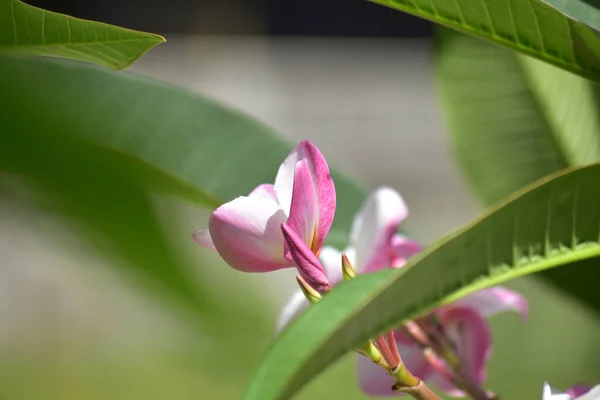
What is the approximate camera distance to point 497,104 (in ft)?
1.86

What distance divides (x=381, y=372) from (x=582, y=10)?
184mm

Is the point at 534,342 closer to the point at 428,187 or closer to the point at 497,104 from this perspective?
the point at 428,187

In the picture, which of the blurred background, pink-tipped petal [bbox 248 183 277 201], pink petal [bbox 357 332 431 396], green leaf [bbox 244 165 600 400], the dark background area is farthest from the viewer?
the dark background area

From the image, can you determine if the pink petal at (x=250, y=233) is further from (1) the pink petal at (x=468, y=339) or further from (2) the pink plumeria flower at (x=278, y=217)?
(1) the pink petal at (x=468, y=339)

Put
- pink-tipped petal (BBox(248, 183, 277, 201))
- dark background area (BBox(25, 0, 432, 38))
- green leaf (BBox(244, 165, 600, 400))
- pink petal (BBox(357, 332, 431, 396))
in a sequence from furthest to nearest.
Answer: dark background area (BBox(25, 0, 432, 38)) < pink petal (BBox(357, 332, 431, 396)) < pink-tipped petal (BBox(248, 183, 277, 201)) < green leaf (BBox(244, 165, 600, 400))

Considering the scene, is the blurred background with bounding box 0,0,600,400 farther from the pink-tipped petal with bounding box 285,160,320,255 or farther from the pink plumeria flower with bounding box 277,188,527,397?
the pink-tipped petal with bounding box 285,160,320,255

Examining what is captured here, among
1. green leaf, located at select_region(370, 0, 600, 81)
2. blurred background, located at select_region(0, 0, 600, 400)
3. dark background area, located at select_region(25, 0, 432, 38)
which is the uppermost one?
dark background area, located at select_region(25, 0, 432, 38)

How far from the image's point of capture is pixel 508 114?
1.85ft

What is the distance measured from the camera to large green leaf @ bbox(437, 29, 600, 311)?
529mm

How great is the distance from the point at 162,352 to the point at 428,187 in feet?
8.05

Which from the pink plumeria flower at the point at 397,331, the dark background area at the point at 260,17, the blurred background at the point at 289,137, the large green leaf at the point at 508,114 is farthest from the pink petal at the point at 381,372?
the dark background area at the point at 260,17

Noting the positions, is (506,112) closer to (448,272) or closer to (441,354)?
(441,354)

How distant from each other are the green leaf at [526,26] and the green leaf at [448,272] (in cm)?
5

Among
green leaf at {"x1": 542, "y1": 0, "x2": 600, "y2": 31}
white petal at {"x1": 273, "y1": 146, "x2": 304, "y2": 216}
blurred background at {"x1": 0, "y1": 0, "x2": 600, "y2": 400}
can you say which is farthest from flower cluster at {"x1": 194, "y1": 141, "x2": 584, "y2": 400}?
blurred background at {"x1": 0, "y1": 0, "x2": 600, "y2": 400}
